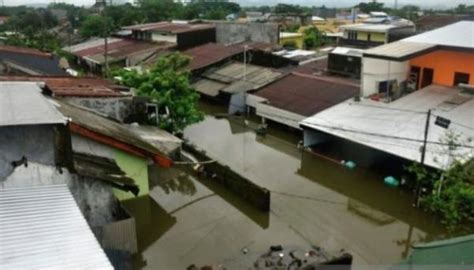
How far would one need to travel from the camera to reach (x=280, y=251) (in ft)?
36.9

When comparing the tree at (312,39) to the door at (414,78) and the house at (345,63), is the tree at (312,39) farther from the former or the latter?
the door at (414,78)

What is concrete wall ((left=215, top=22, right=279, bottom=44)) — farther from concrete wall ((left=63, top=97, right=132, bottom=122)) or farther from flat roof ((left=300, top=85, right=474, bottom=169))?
concrete wall ((left=63, top=97, right=132, bottom=122))

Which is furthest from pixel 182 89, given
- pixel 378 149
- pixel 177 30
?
pixel 177 30

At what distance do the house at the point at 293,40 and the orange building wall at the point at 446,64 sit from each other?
23.5 meters

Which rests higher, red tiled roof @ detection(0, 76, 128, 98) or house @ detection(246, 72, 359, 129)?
red tiled roof @ detection(0, 76, 128, 98)

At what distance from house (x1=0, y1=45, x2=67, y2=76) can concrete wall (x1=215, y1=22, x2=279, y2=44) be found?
55.9ft

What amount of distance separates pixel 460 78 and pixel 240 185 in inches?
485

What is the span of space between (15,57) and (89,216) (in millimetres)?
17661

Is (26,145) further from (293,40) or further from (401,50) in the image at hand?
(293,40)

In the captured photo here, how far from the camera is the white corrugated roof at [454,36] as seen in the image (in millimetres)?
18859

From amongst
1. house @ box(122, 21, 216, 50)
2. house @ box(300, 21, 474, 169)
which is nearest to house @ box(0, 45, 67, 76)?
house @ box(122, 21, 216, 50)

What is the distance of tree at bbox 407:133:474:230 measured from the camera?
11656mm

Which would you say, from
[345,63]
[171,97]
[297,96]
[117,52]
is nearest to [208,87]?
[297,96]

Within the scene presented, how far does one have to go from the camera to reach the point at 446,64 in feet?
66.0
